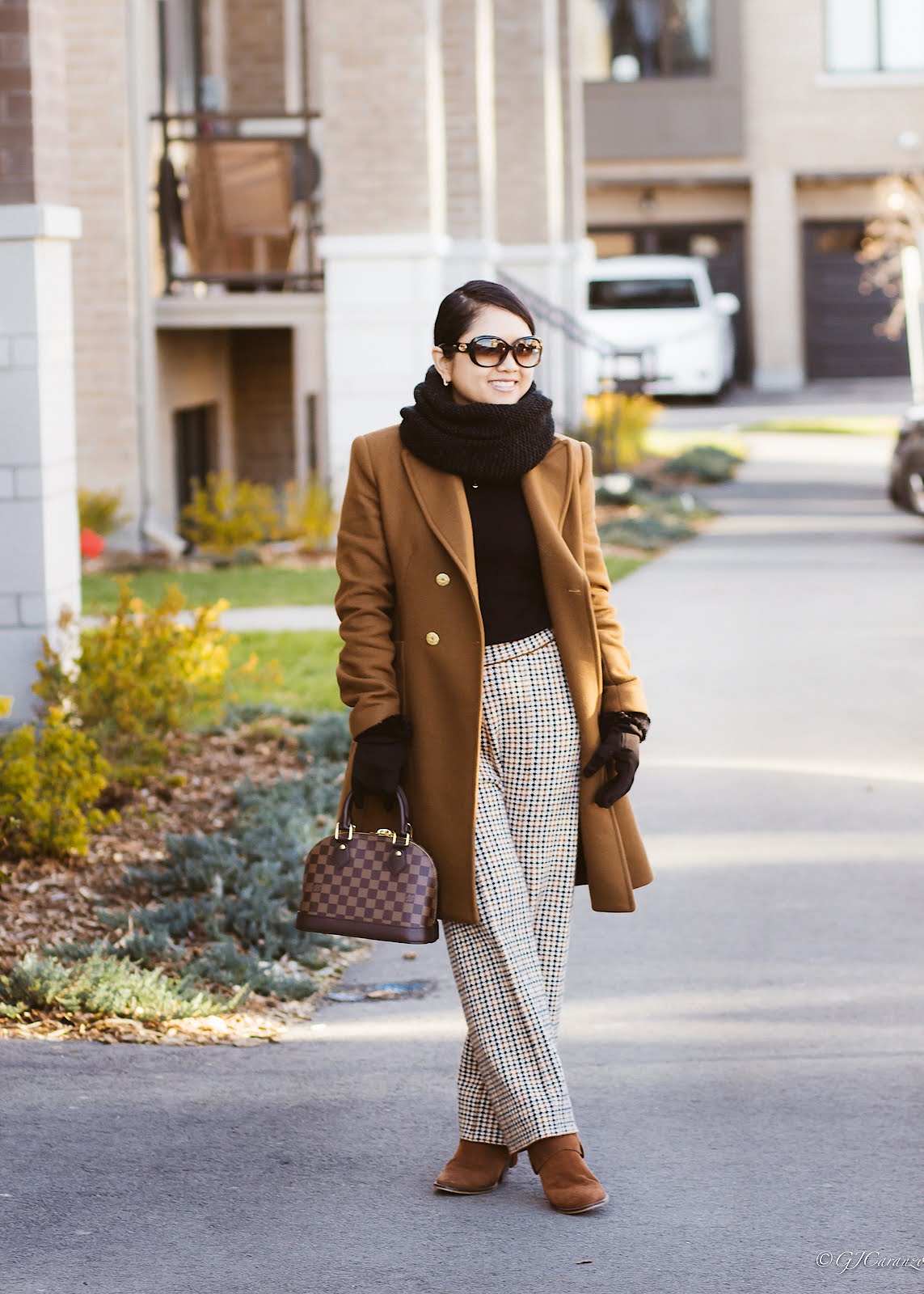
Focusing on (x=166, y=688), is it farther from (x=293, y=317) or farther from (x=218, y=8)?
(x=218, y=8)

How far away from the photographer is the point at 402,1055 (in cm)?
555

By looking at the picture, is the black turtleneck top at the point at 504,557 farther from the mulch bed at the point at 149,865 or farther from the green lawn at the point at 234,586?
the green lawn at the point at 234,586

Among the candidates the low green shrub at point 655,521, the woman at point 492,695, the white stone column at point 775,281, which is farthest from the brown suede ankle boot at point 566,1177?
the white stone column at point 775,281

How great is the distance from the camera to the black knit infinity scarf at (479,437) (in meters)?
4.43

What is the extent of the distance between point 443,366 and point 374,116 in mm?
11803

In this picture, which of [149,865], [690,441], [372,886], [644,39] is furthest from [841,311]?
[372,886]

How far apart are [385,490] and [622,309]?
2923 cm

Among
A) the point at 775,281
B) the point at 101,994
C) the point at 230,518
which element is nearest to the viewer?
the point at 101,994

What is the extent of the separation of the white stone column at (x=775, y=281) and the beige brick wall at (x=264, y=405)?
793 inches

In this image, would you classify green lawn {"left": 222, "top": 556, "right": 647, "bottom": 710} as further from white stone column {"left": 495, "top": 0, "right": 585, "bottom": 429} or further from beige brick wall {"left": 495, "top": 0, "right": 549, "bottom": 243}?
beige brick wall {"left": 495, "top": 0, "right": 549, "bottom": 243}


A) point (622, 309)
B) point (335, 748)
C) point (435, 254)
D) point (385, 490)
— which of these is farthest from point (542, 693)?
point (622, 309)

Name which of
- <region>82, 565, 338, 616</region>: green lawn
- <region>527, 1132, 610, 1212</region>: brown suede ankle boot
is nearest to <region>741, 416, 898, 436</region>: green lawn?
<region>82, 565, 338, 616</region>: green lawn

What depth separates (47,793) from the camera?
713 cm

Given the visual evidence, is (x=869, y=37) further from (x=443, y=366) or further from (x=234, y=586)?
(x=443, y=366)
